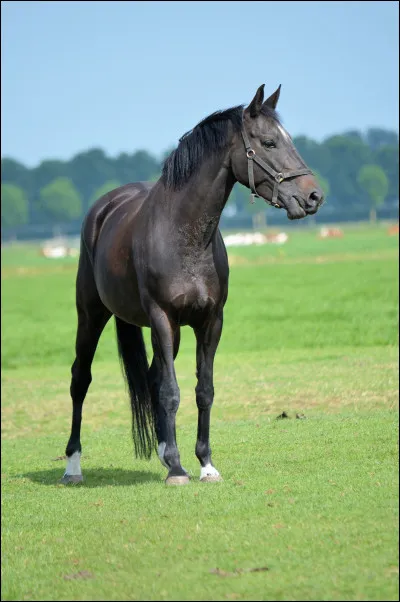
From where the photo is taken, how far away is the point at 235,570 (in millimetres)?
5996

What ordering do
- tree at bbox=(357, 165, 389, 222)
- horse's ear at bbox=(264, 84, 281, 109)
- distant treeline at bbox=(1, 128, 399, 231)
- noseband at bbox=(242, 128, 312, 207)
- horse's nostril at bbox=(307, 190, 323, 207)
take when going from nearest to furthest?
horse's nostril at bbox=(307, 190, 323, 207), noseband at bbox=(242, 128, 312, 207), horse's ear at bbox=(264, 84, 281, 109), tree at bbox=(357, 165, 389, 222), distant treeline at bbox=(1, 128, 399, 231)

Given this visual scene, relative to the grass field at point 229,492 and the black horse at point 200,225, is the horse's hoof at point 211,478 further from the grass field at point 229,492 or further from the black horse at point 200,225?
the grass field at point 229,492

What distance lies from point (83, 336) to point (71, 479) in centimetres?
142

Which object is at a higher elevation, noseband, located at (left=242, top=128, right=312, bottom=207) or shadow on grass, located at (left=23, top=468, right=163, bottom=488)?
noseband, located at (left=242, top=128, right=312, bottom=207)

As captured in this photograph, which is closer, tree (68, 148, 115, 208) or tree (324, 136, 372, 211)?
tree (324, 136, 372, 211)

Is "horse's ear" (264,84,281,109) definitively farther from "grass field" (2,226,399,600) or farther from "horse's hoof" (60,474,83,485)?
"horse's hoof" (60,474,83,485)

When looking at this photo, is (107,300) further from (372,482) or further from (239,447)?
(372,482)

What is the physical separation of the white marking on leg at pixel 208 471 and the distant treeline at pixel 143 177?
112m

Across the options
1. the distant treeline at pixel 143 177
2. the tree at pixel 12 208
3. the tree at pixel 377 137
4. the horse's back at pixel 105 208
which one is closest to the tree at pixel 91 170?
the distant treeline at pixel 143 177

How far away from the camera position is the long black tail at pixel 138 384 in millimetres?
10453

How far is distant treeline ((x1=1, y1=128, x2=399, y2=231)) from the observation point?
14000 cm

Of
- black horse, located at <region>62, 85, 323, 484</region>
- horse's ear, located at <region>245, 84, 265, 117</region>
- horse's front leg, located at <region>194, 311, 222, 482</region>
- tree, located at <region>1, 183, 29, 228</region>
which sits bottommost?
tree, located at <region>1, 183, 29, 228</region>

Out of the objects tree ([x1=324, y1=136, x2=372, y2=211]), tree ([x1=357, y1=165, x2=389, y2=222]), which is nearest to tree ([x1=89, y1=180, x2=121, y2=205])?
tree ([x1=324, y1=136, x2=372, y2=211])

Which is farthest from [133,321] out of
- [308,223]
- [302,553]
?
[308,223]
